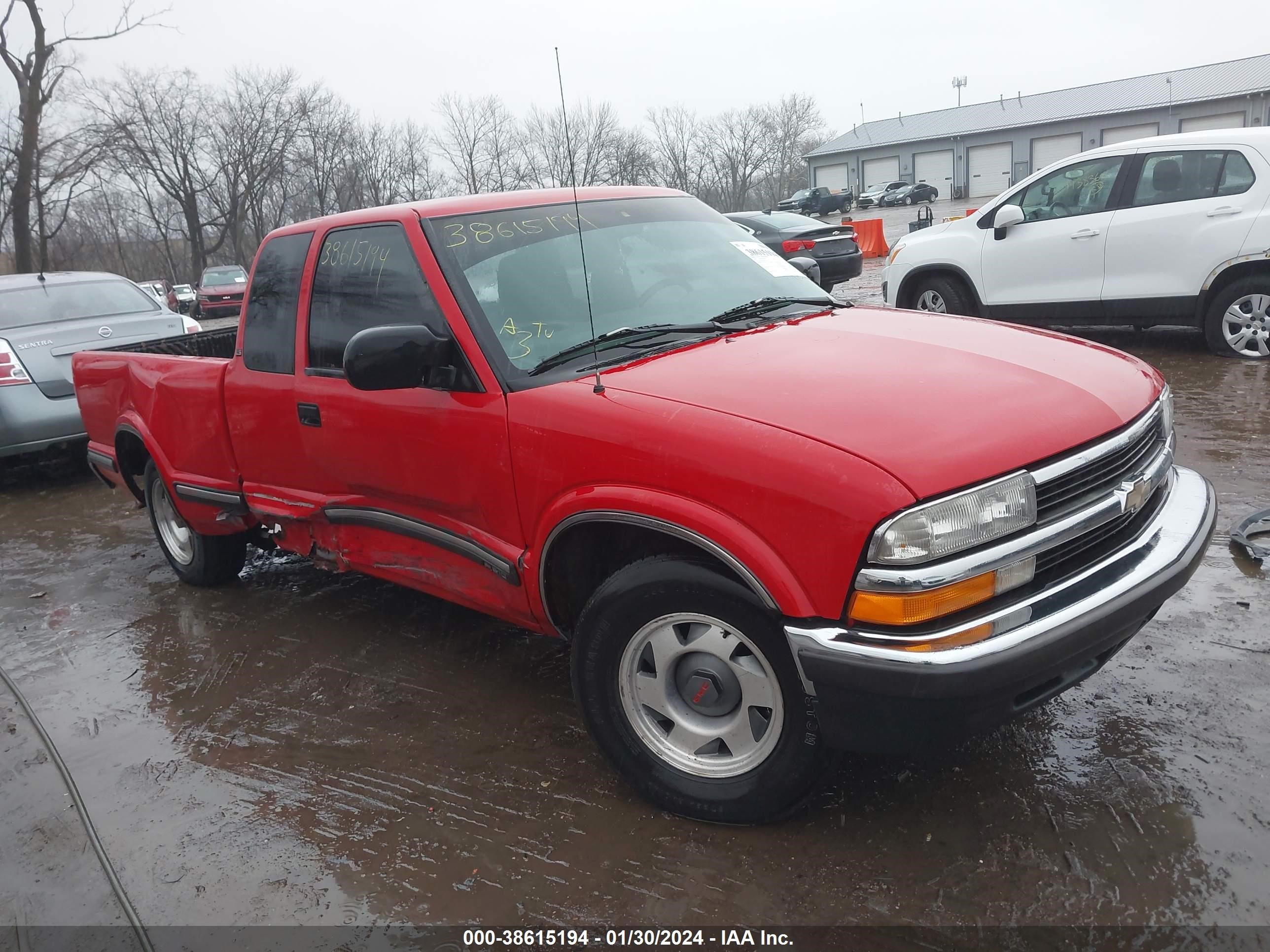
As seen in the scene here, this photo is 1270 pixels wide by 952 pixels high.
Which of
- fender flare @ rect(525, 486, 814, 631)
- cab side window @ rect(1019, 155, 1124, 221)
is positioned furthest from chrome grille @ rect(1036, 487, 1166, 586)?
cab side window @ rect(1019, 155, 1124, 221)

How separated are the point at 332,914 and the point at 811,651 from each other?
1.47m

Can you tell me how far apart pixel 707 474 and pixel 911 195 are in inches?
1981

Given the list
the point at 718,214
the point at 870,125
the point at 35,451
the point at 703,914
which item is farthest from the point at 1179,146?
the point at 870,125

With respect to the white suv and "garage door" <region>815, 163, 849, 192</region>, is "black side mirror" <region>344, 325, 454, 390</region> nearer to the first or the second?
the white suv

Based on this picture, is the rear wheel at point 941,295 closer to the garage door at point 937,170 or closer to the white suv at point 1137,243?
the white suv at point 1137,243

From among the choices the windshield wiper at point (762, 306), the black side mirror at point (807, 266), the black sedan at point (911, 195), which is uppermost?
the black sedan at point (911, 195)

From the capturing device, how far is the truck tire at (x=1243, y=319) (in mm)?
7258

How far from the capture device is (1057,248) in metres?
8.15

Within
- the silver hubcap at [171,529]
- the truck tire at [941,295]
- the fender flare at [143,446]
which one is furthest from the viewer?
the truck tire at [941,295]

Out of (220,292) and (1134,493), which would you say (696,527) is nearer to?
(1134,493)

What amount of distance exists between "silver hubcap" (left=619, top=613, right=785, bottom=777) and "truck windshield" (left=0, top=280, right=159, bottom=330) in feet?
24.5

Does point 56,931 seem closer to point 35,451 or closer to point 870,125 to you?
point 35,451

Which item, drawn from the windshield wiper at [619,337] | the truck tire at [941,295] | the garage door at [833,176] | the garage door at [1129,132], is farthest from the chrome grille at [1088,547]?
the garage door at [833,176]

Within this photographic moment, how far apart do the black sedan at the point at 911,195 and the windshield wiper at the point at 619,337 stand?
48942mm
